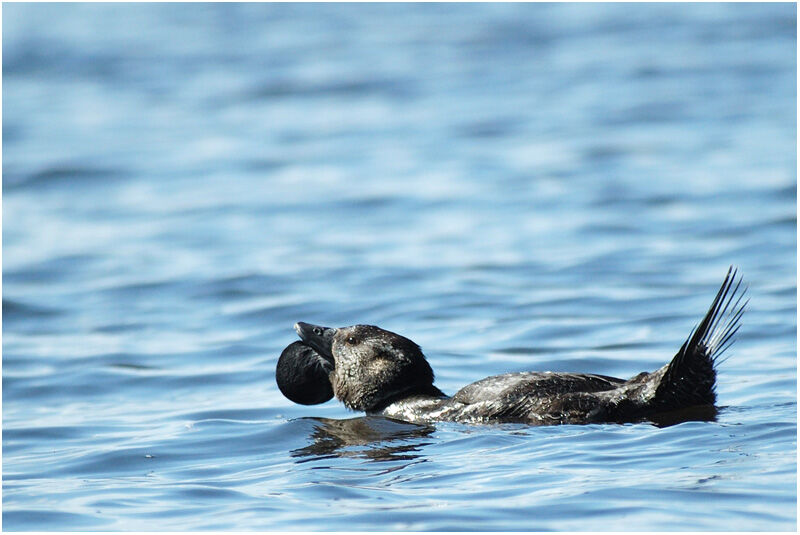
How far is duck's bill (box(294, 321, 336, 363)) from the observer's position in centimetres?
868

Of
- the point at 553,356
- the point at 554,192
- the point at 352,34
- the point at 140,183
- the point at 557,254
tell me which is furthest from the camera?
the point at 352,34

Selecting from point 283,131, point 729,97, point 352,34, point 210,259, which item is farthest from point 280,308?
point 352,34

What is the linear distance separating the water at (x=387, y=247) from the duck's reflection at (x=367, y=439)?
33 mm

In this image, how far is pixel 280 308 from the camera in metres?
12.3

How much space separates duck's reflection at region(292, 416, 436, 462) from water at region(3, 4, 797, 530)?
0.11ft

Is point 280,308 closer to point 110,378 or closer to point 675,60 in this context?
point 110,378

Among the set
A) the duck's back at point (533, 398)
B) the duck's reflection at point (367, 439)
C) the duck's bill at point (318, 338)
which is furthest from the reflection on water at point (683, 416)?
the duck's bill at point (318, 338)

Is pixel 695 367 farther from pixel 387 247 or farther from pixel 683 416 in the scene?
pixel 387 247

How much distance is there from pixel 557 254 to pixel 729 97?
793 cm

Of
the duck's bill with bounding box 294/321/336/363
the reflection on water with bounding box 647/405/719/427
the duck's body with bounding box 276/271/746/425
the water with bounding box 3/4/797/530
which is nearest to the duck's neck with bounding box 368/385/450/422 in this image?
the duck's body with bounding box 276/271/746/425

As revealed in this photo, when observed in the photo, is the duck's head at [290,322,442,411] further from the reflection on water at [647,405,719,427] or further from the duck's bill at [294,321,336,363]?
the reflection on water at [647,405,719,427]

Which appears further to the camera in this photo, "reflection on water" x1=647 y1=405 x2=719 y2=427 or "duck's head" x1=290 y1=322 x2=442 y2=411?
"duck's head" x1=290 y1=322 x2=442 y2=411

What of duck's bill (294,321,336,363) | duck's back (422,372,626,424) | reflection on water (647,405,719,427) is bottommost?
reflection on water (647,405,719,427)

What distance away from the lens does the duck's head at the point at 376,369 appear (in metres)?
8.40
